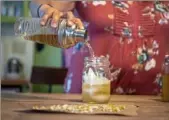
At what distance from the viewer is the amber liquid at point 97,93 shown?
3.32 feet

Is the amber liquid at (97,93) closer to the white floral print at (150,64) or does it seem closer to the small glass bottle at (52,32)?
the small glass bottle at (52,32)

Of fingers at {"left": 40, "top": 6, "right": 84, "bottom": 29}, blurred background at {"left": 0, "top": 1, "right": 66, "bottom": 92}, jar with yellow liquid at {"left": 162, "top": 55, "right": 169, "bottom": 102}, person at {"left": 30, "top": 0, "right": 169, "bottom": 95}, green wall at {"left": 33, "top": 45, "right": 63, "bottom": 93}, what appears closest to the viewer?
fingers at {"left": 40, "top": 6, "right": 84, "bottom": 29}

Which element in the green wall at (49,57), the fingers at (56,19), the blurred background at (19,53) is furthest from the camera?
the green wall at (49,57)

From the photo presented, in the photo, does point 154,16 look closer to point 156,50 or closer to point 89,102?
point 156,50

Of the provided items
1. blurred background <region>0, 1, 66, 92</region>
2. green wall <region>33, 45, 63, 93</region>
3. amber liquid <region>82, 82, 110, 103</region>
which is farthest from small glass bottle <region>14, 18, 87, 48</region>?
green wall <region>33, 45, 63, 93</region>

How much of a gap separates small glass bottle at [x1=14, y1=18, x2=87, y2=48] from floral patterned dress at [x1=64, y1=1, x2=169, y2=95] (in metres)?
0.39

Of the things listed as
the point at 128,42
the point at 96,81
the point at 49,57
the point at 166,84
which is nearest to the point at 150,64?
the point at 128,42

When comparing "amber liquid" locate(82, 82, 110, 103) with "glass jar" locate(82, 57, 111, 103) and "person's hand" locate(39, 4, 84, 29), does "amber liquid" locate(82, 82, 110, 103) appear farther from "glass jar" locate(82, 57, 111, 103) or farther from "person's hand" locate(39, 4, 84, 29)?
"person's hand" locate(39, 4, 84, 29)

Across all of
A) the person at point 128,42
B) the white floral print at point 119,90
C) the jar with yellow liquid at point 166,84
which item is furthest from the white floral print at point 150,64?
the jar with yellow liquid at point 166,84

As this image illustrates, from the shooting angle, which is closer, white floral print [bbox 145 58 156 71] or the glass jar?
the glass jar

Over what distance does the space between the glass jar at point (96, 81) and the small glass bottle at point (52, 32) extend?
0.07 meters

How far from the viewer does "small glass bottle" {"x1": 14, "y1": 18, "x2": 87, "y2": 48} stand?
38.8 inches

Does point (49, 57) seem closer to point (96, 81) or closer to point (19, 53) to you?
point (19, 53)

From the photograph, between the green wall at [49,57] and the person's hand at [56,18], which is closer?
the person's hand at [56,18]
